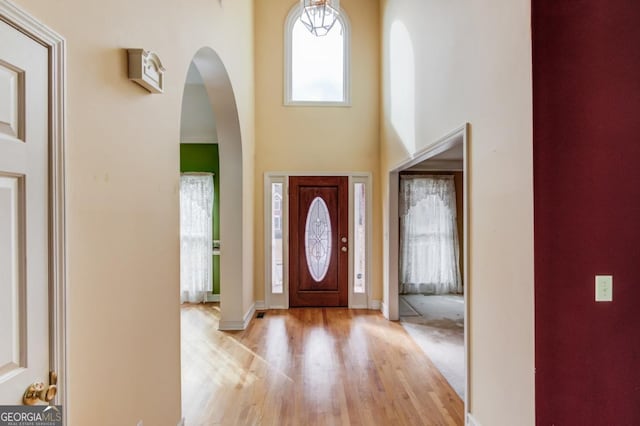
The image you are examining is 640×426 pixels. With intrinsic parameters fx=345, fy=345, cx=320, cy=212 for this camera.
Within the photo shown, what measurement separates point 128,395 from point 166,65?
1.71 m

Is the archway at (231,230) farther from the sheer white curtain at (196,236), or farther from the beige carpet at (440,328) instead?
the beige carpet at (440,328)

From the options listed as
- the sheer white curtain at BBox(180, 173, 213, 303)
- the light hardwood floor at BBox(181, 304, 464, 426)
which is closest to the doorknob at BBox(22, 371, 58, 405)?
the light hardwood floor at BBox(181, 304, 464, 426)

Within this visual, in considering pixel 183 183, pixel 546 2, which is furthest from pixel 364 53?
pixel 546 2

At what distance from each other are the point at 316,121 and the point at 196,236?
262 cm

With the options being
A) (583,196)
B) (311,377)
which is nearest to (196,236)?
(311,377)

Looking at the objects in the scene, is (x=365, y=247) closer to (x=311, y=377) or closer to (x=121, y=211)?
(x=311, y=377)

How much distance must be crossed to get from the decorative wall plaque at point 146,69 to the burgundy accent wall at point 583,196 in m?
1.80

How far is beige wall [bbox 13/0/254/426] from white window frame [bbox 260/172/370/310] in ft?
9.61

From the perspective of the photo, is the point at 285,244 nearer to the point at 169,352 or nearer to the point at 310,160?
the point at 310,160

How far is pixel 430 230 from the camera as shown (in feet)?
19.5

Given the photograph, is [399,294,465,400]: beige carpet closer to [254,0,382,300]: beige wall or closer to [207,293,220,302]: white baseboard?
[254,0,382,300]: beige wall

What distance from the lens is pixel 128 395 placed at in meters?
1.57

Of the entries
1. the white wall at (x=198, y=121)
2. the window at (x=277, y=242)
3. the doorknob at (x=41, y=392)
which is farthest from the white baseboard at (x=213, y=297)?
the doorknob at (x=41, y=392)

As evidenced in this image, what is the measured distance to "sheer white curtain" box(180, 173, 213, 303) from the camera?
550 centimetres
